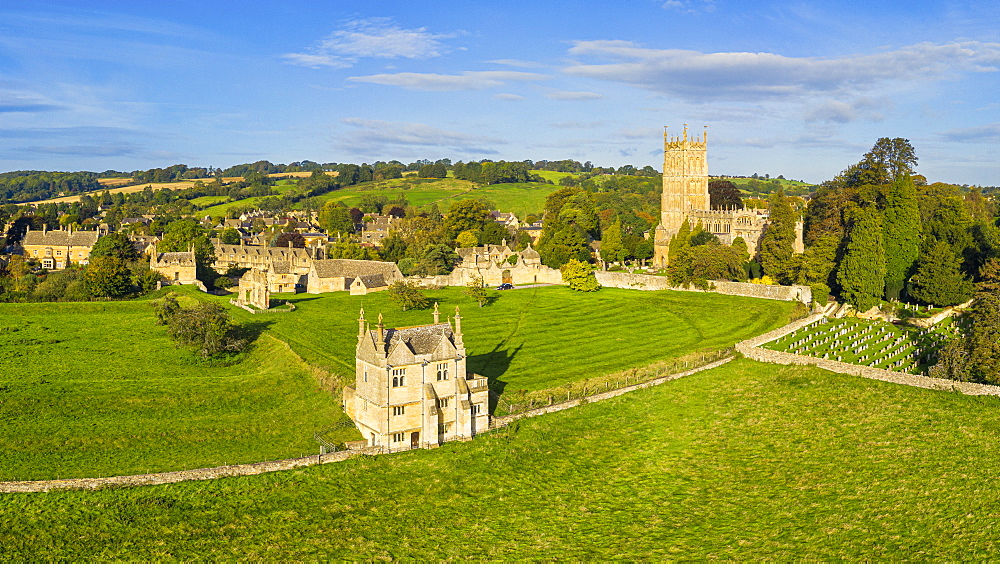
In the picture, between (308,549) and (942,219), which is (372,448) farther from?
(942,219)

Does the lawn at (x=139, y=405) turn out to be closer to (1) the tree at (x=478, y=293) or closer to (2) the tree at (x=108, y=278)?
(2) the tree at (x=108, y=278)

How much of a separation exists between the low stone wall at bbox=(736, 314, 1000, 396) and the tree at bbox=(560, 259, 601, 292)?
2519cm

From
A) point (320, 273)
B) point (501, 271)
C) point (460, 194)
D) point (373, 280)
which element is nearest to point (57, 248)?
point (320, 273)

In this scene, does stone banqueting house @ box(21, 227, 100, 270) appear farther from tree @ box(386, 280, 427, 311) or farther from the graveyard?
the graveyard

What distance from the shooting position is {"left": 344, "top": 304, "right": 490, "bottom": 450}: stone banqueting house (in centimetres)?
3356

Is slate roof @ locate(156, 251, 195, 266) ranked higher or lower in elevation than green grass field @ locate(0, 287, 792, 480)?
higher

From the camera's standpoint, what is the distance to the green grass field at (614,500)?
82.5ft

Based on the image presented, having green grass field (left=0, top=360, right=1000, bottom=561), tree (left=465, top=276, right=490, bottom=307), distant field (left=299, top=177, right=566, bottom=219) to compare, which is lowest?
green grass field (left=0, top=360, right=1000, bottom=561)

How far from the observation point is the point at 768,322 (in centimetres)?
5794

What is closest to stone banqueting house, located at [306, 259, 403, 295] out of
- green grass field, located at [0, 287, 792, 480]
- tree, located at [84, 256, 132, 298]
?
green grass field, located at [0, 287, 792, 480]

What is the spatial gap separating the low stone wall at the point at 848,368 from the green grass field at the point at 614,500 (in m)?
0.73

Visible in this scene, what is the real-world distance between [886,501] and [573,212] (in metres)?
77.4

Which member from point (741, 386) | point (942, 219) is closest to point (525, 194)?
point (942, 219)

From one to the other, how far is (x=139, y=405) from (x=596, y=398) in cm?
2406
